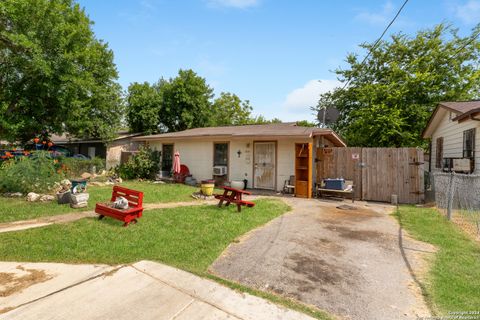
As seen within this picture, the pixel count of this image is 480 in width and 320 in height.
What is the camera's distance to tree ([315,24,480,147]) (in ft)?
54.0

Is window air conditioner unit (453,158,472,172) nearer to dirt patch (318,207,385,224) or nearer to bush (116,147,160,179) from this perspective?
dirt patch (318,207,385,224)

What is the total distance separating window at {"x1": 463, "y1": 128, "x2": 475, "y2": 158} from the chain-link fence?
1.58m

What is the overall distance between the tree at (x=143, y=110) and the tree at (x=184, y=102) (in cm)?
101

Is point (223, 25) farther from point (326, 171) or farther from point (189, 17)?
point (326, 171)

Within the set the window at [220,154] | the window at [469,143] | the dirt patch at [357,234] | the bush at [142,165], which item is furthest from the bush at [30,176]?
the window at [469,143]

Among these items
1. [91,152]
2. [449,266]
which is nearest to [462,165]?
[449,266]

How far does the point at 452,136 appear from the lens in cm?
1053

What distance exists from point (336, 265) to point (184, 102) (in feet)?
81.0

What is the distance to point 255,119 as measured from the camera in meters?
36.0

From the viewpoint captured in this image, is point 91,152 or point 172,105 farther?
point 172,105

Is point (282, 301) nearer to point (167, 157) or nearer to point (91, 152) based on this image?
point (167, 157)

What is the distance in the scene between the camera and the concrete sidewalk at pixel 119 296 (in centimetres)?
246

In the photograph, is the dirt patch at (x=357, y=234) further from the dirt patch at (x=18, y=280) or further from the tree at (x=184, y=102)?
the tree at (x=184, y=102)

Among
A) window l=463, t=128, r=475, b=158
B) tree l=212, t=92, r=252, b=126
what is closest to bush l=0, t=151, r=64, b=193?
window l=463, t=128, r=475, b=158
